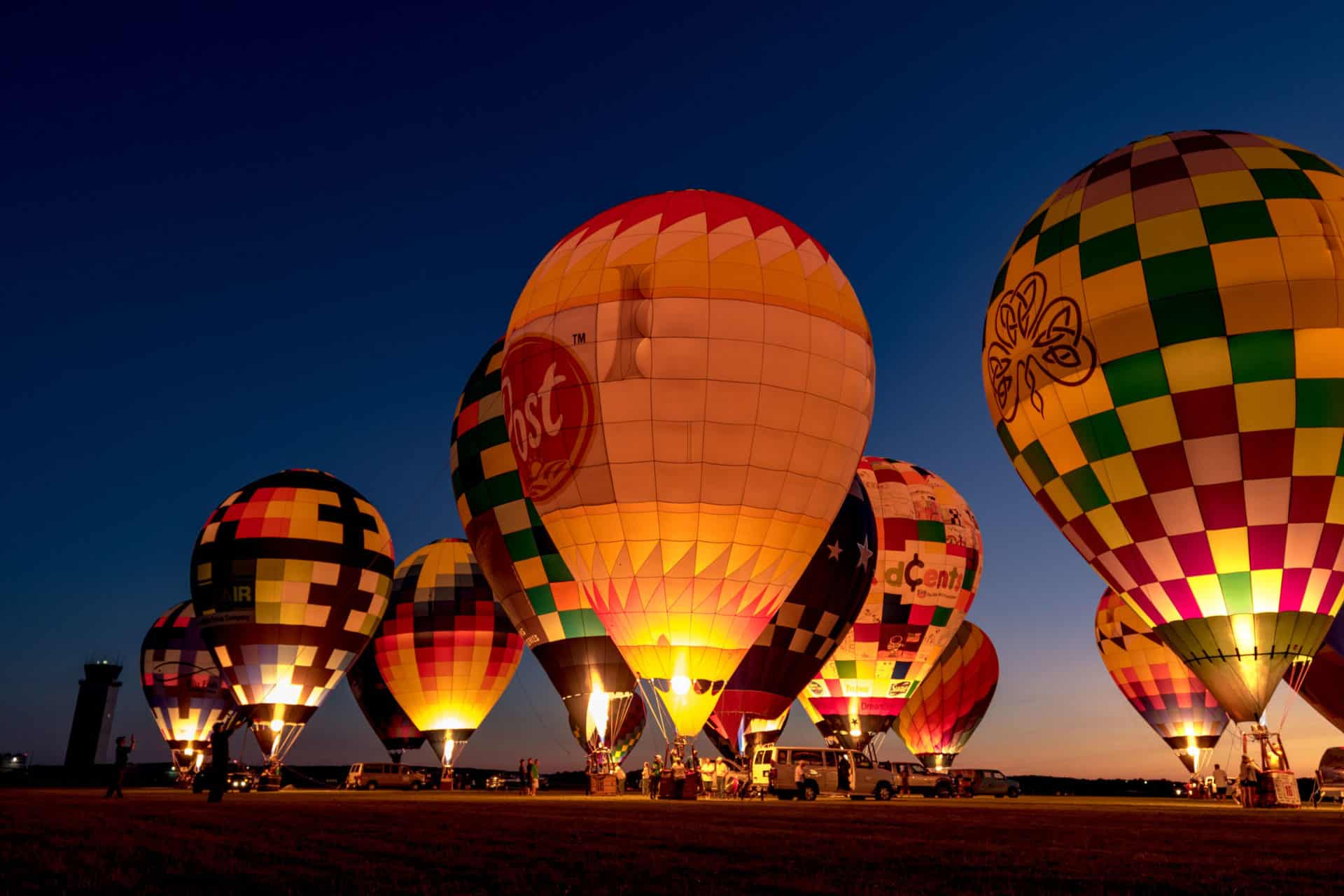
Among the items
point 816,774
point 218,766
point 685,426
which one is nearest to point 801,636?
point 816,774

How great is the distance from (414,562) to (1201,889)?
33618 mm

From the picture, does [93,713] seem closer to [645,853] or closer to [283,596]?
[283,596]

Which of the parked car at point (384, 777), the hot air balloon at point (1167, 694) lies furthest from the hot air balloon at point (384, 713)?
the hot air balloon at point (1167, 694)

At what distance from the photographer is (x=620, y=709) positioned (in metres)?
24.7

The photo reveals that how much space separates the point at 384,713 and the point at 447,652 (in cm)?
835

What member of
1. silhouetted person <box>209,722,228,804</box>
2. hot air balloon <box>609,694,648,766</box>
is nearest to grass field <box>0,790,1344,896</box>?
silhouetted person <box>209,722,228,804</box>

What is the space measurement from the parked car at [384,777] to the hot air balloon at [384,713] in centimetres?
382

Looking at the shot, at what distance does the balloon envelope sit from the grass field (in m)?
31.7

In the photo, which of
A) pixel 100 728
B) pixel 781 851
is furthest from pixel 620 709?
pixel 100 728

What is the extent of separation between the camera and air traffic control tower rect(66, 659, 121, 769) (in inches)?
2955

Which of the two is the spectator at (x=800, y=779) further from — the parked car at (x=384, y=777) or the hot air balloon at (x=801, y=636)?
the parked car at (x=384, y=777)

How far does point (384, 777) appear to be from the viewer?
3603cm

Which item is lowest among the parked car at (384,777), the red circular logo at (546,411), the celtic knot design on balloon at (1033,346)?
the parked car at (384,777)

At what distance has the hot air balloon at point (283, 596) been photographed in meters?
29.4
